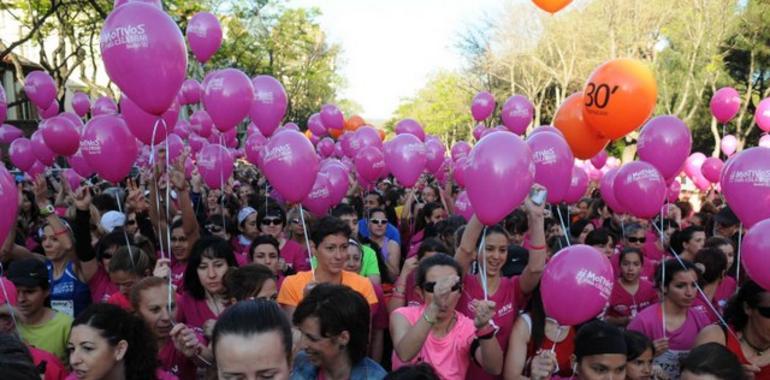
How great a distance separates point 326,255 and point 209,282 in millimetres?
685

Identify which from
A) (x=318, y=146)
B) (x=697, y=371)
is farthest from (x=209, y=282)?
(x=318, y=146)

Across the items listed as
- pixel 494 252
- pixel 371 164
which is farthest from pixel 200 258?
pixel 371 164

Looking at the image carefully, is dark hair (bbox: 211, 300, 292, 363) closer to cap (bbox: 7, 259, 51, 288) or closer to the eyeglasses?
cap (bbox: 7, 259, 51, 288)

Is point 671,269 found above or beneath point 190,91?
beneath

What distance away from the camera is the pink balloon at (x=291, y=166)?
14.7 ft

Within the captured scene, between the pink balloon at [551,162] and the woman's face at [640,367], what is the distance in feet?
4.20

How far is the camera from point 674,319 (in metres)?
3.61

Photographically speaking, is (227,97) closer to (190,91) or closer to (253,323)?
(253,323)

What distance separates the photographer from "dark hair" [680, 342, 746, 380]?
99.9 inches

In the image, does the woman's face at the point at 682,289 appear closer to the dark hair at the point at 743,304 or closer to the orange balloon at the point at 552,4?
the dark hair at the point at 743,304

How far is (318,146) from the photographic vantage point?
13594mm

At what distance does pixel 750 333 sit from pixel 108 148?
4.34m

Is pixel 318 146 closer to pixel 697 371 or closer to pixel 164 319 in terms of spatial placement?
pixel 164 319

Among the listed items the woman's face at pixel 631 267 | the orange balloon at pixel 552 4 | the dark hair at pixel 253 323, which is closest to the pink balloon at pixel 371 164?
the orange balloon at pixel 552 4
